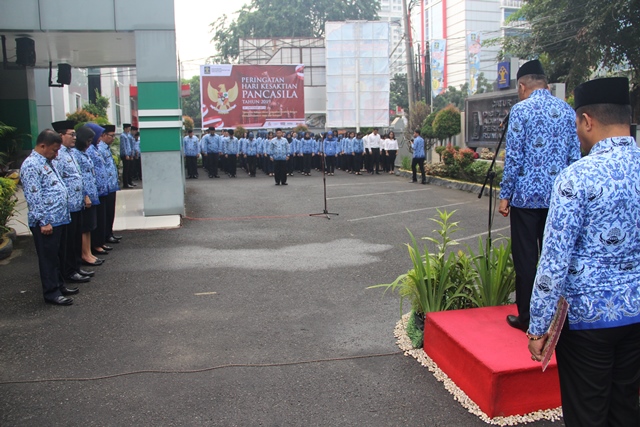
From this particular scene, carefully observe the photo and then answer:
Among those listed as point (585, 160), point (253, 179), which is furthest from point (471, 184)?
point (585, 160)

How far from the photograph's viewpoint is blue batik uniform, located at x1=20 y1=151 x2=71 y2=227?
234 inches

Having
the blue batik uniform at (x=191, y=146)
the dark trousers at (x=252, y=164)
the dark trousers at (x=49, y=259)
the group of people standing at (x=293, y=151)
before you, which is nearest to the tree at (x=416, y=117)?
the group of people standing at (x=293, y=151)

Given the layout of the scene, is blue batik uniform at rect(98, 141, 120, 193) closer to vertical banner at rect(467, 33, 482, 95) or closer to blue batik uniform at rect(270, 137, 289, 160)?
blue batik uniform at rect(270, 137, 289, 160)

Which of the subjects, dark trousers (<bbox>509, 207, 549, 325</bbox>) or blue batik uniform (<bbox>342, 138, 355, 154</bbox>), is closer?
dark trousers (<bbox>509, 207, 549, 325</bbox>)

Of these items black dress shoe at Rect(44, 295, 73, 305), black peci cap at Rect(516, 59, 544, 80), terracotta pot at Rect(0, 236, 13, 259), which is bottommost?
black dress shoe at Rect(44, 295, 73, 305)

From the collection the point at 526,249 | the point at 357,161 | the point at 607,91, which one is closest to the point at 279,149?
the point at 357,161

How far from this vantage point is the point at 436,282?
4.82 metres

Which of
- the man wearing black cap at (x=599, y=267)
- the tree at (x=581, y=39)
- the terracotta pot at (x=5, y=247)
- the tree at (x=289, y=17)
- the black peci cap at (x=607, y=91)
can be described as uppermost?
the tree at (x=289, y=17)

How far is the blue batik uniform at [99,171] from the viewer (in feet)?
27.4

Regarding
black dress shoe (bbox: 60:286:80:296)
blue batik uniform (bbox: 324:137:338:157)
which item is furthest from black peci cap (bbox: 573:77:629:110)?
blue batik uniform (bbox: 324:137:338:157)

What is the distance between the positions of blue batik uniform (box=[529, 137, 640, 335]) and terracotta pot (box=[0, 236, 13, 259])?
7.79 metres

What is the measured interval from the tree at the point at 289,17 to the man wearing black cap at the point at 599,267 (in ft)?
168

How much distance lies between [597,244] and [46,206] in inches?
207

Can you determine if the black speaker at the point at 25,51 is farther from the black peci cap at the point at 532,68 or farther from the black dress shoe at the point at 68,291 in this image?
the black peci cap at the point at 532,68
